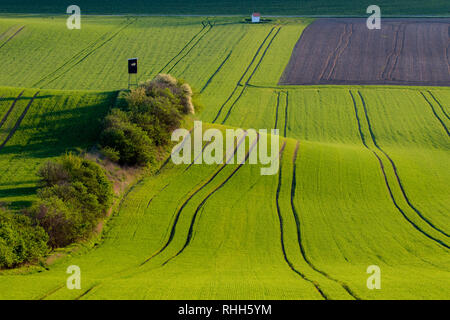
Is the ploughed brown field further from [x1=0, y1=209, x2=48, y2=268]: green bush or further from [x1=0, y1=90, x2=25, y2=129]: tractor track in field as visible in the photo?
[x1=0, y1=209, x2=48, y2=268]: green bush

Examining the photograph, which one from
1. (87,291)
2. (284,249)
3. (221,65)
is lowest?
(87,291)

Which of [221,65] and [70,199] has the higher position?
[221,65]

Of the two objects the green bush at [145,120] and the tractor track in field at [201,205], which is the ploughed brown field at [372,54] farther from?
the tractor track in field at [201,205]

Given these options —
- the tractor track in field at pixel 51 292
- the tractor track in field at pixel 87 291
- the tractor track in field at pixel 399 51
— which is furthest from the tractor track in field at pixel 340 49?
the tractor track in field at pixel 51 292

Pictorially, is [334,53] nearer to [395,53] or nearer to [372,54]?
[372,54]

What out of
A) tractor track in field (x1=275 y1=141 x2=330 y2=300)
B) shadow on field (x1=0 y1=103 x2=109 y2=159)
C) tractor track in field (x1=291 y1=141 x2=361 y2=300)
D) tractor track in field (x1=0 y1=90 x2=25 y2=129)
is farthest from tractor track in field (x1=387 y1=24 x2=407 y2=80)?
tractor track in field (x1=0 y1=90 x2=25 y2=129)

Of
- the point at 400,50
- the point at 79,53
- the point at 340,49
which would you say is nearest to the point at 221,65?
the point at 340,49
